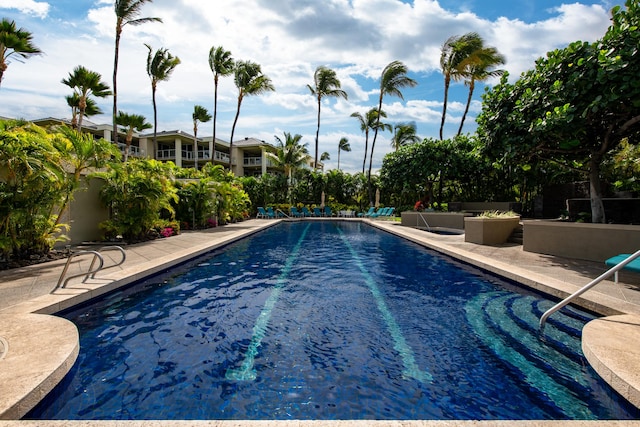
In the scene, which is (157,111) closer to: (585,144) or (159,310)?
(159,310)

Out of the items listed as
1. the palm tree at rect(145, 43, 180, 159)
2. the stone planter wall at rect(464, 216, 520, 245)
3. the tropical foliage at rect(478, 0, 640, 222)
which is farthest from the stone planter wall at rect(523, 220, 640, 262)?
the palm tree at rect(145, 43, 180, 159)

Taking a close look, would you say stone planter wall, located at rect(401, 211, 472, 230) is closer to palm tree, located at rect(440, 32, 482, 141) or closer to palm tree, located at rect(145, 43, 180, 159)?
palm tree, located at rect(440, 32, 482, 141)

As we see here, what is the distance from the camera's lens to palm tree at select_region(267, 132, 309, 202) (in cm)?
2680

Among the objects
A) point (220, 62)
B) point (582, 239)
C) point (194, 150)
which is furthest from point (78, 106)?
point (582, 239)

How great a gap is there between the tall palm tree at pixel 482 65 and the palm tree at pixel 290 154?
12.7 meters

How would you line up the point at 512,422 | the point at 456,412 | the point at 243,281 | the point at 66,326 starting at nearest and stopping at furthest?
the point at 512,422
the point at 456,412
the point at 66,326
the point at 243,281

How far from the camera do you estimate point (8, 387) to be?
2270 millimetres

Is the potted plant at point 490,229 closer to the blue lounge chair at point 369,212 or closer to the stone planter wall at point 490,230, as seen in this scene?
the stone planter wall at point 490,230

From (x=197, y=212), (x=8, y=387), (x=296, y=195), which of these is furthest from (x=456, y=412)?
(x=296, y=195)

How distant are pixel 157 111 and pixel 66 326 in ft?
84.6

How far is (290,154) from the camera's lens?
26.8 meters

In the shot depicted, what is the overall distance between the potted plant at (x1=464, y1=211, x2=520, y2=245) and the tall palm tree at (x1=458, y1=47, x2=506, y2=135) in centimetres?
1406

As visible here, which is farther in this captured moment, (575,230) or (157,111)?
(157,111)

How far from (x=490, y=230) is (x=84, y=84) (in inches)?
732
